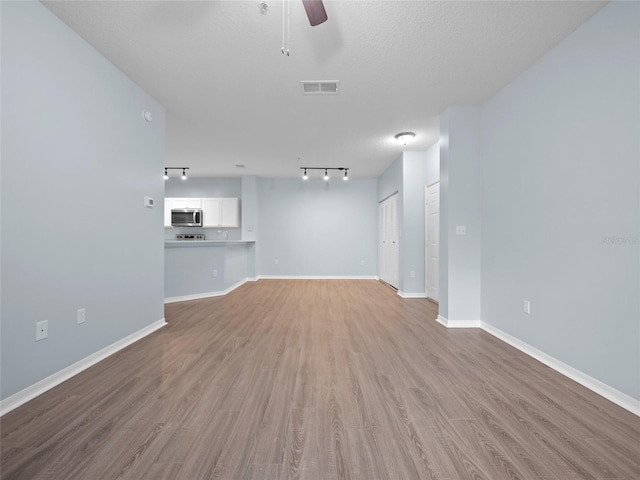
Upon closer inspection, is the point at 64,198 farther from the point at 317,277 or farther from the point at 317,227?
the point at 317,277

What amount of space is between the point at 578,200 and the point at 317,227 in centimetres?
565

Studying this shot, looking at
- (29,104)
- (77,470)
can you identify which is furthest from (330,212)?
(77,470)

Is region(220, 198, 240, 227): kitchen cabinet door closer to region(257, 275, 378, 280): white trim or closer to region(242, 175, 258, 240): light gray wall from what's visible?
region(242, 175, 258, 240): light gray wall

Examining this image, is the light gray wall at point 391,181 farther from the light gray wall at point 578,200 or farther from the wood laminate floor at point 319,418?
the wood laminate floor at point 319,418


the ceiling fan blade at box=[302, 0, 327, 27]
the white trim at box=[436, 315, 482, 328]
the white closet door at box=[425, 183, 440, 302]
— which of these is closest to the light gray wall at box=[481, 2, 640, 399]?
the white trim at box=[436, 315, 482, 328]

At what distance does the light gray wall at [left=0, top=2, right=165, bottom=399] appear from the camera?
1.71 metres

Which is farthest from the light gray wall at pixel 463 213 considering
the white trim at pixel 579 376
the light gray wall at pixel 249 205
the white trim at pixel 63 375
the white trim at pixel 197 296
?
the light gray wall at pixel 249 205

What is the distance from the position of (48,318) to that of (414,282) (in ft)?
15.9

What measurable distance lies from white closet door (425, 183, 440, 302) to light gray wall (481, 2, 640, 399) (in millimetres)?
1576

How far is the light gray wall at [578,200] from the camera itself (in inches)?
67.9

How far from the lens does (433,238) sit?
15.4 ft

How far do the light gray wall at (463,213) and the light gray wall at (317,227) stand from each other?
4025mm

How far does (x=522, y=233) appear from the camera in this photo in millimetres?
2607

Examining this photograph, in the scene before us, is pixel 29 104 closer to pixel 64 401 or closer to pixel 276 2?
pixel 276 2
